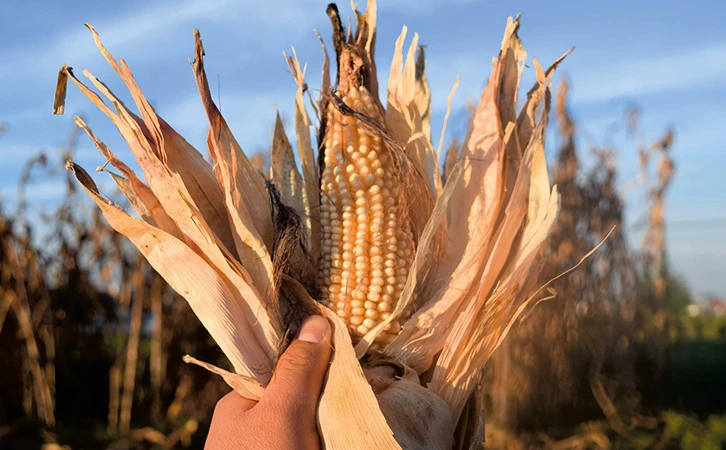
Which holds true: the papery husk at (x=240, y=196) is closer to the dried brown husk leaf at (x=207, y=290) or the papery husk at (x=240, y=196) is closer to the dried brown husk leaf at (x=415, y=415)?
the dried brown husk leaf at (x=207, y=290)

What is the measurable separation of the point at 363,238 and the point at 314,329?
222 millimetres

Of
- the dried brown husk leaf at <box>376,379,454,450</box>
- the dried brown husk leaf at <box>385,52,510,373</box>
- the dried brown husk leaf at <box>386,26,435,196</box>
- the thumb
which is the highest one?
the dried brown husk leaf at <box>386,26,435,196</box>

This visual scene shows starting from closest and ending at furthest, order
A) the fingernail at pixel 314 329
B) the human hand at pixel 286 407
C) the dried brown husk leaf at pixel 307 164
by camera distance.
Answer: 1. the human hand at pixel 286 407
2. the fingernail at pixel 314 329
3. the dried brown husk leaf at pixel 307 164

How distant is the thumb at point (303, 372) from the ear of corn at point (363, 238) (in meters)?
0.03

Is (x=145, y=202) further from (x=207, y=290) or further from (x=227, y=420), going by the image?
(x=227, y=420)

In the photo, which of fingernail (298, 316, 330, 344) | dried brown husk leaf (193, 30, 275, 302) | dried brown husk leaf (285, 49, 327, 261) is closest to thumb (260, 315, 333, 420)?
fingernail (298, 316, 330, 344)

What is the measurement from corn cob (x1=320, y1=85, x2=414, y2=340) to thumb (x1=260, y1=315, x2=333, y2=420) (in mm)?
81

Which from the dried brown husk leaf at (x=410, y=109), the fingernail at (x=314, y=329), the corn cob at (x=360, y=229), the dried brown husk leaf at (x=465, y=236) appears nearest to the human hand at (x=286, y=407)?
the fingernail at (x=314, y=329)

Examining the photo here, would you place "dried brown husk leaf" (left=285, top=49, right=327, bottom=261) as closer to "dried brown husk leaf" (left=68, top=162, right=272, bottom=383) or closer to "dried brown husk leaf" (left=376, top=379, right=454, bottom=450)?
"dried brown husk leaf" (left=68, top=162, right=272, bottom=383)

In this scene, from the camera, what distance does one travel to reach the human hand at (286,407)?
114 centimetres

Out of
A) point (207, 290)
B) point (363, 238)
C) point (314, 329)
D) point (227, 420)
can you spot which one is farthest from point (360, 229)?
point (227, 420)

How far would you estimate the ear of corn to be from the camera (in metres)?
1.31

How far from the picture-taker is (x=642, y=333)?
23.4 feet

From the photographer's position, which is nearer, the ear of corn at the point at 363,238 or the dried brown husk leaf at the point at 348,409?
the dried brown husk leaf at the point at 348,409
